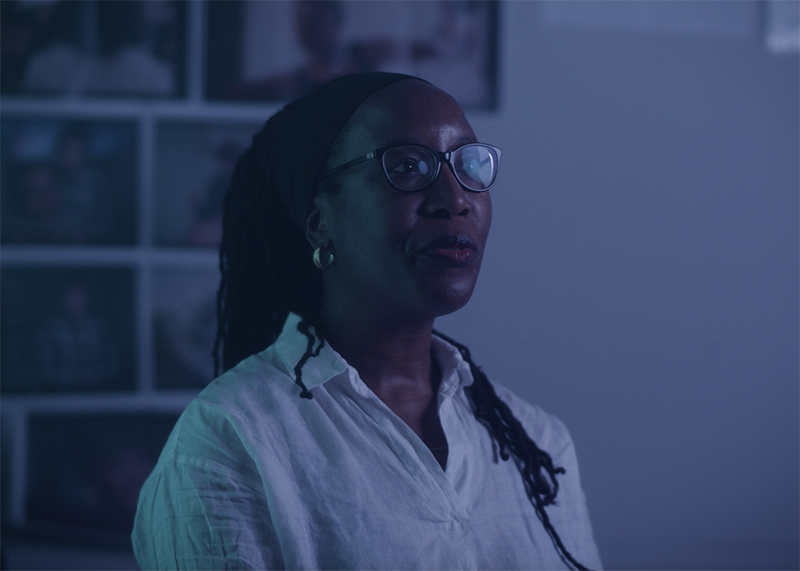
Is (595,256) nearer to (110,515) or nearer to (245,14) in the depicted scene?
(245,14)

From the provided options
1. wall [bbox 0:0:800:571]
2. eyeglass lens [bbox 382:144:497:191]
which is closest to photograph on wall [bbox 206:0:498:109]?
wall [bbox 0:0:800:571]

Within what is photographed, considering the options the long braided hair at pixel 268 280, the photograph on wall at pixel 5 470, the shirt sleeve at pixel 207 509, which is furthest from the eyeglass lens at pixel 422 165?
the photograph on wall at pixel 5 470

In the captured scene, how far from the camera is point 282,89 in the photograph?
150 centimetres

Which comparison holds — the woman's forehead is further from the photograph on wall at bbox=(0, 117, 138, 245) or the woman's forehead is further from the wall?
the photograph on wall at bbox=(0, 117, 138, 245)

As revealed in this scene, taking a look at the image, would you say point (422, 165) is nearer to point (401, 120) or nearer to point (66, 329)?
point (401, 120)

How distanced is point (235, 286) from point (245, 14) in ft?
2.73

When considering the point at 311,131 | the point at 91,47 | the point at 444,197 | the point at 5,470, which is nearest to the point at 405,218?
the point at 444,197

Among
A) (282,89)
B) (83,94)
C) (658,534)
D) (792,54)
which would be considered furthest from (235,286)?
(792,54)

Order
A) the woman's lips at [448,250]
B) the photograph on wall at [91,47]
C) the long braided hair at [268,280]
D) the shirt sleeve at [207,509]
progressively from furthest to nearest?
the photograph on wall at [91,47] < the long braided hair at [268,280] < the woman's lips at [448,250] < the shirt sleeve at [207,509]

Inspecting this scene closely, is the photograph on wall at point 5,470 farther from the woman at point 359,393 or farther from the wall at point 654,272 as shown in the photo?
the wall at point 654,272

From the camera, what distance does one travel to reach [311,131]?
0.88 m

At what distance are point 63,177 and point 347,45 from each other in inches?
30.4

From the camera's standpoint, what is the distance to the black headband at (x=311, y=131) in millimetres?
857

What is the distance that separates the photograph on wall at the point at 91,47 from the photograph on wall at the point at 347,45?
0.12 m
